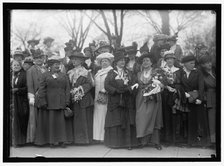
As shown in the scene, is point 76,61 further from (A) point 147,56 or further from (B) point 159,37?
(B) point 159,37

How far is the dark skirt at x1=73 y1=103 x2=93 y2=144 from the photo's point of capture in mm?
7352

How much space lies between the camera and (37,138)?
7348mm

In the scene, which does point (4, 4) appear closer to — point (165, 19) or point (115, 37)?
point (115, 37)

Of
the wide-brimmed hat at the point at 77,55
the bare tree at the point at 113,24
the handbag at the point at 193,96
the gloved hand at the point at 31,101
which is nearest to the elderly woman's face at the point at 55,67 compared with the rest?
the wide-brimmed hat at the point at 77,55

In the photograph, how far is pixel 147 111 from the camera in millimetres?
7293

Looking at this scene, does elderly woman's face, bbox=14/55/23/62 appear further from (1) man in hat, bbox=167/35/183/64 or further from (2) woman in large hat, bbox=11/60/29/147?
(1) man in hat, bbox=167/35/183/64

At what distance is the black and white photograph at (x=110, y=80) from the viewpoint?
7.32 metres

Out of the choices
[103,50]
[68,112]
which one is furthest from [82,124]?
[103,50]

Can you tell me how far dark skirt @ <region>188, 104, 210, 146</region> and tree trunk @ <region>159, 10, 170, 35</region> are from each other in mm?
1313

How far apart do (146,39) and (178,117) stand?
1.41m

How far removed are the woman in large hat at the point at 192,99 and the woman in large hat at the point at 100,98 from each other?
1.19 metres

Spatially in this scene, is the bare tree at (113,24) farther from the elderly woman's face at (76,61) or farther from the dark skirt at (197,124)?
the dark skirt at (197,124)

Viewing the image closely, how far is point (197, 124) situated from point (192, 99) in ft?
1.42

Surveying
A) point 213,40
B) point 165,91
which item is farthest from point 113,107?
point 213,40
